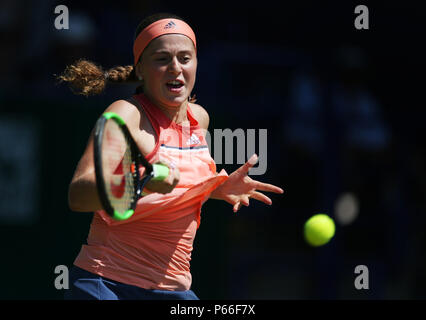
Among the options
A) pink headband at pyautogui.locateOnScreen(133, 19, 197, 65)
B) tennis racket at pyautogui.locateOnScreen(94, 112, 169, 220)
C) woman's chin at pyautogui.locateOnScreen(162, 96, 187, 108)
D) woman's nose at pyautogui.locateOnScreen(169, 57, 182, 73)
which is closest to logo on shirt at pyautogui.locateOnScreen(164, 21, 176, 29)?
pink headband at pyautogui.locateOnScreen(133, 19, 197, 65)

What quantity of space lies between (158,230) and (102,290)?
36 cm

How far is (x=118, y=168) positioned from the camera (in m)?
2.71

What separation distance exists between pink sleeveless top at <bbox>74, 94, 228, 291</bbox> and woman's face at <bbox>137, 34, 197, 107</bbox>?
0.09 meters

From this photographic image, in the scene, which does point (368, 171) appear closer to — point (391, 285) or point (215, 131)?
point (391, 285)

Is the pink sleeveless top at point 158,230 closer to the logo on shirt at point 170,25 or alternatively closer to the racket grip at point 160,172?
the racket grip at point 160,172

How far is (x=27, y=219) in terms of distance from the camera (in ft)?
17.6

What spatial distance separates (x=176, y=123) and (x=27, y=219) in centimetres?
257

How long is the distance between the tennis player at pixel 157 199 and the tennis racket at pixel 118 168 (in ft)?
0.33

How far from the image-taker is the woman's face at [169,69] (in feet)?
10.1

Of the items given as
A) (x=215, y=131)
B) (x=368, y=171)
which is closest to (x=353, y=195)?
(x=368, y=171)

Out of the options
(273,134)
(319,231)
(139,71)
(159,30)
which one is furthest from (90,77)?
(273,134)

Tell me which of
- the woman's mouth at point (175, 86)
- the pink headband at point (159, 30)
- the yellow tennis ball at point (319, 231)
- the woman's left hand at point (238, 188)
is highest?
the pink headband at point (159, 30)

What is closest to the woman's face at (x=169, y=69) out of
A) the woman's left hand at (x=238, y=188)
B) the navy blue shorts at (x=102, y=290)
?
the woman's left hand at (x=238, y=188)

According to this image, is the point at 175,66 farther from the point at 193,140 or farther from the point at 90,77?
the point at 90,77
